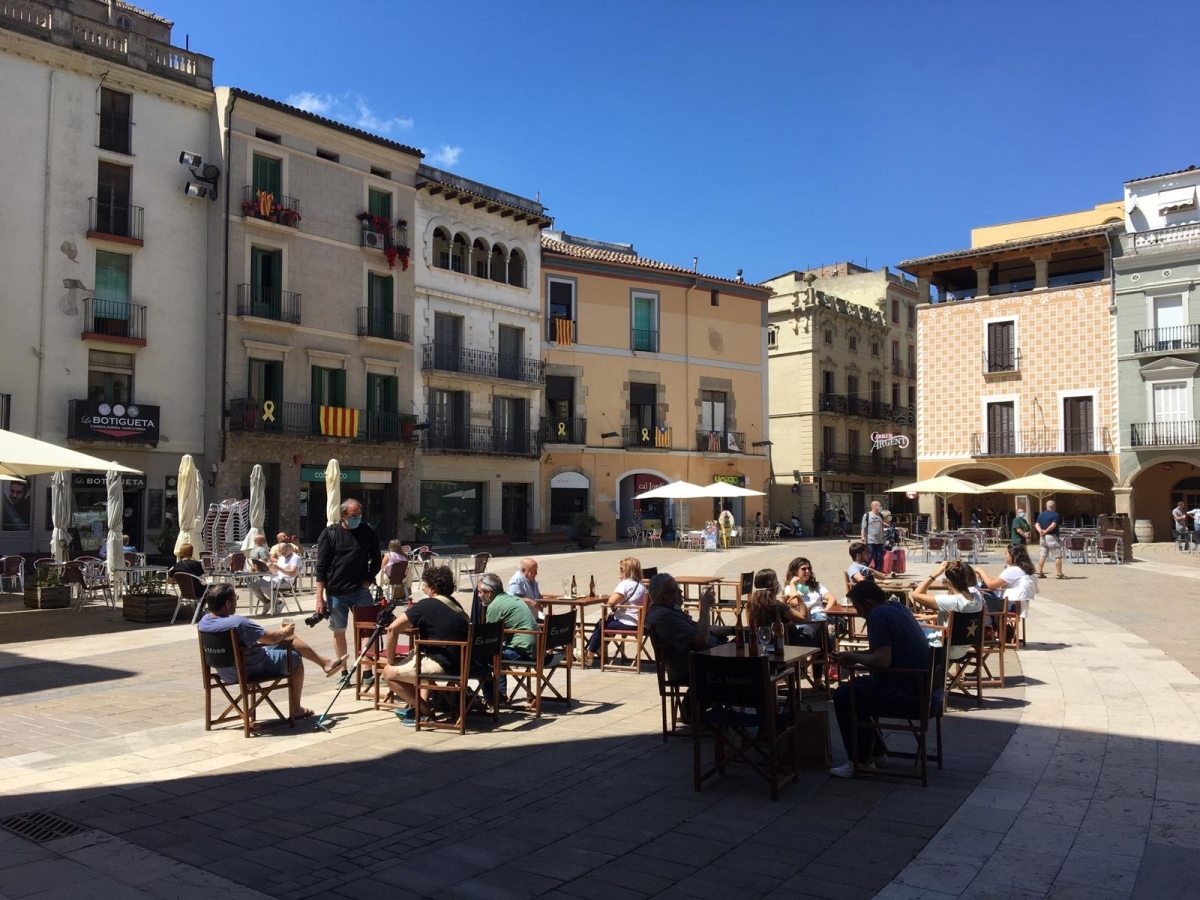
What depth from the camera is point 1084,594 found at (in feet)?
54.3

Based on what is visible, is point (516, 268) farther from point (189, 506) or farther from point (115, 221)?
point (189, 506)

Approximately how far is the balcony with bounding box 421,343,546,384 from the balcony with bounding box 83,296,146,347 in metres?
8.62

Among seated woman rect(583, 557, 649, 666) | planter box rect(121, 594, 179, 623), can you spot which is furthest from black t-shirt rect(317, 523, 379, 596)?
planter box rect(121, 594, 179, 623)

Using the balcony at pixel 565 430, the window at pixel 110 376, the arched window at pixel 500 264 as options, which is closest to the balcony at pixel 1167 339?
the balcony at pixel 565 430

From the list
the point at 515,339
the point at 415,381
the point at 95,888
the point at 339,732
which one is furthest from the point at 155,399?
the point at 95,888

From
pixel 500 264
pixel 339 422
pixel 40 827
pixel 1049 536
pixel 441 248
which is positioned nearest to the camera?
pixel 40 827

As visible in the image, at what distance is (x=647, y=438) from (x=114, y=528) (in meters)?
23.6

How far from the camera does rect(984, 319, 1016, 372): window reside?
36.1 meters

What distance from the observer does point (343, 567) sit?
348 inches

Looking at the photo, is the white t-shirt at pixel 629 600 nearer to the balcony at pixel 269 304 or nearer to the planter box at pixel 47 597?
the planter box at pixel 47 597

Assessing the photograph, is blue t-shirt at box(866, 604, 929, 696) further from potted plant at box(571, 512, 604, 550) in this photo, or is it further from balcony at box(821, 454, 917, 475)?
balcony at box(821, 454, 917, 475)

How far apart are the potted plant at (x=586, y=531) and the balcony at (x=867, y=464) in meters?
16.5

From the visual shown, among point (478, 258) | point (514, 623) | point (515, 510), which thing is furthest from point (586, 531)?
point (514, 623)

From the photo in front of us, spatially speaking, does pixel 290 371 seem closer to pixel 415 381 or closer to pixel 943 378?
pixel 415 381
